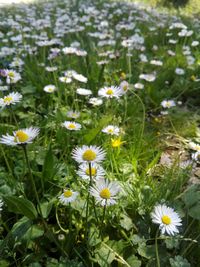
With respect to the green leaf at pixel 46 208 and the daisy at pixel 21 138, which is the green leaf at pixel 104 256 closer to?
the green leaf at pixel 46 208

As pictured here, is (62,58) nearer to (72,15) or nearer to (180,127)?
(180,127)

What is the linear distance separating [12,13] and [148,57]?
91.3 inches

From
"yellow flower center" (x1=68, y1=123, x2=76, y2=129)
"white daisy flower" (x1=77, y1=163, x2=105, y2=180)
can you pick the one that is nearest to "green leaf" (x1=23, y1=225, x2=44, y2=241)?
"white daisy flower" (x1=77, y1=163, x2=105, y2=180)

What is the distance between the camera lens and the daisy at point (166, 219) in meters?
1.12

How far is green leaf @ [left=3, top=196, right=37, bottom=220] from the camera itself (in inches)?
48.3

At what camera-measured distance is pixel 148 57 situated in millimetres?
3229

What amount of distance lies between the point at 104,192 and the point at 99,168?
174 mm

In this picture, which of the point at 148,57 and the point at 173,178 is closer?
the point at 173,178

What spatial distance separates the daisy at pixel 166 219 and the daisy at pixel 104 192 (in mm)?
146

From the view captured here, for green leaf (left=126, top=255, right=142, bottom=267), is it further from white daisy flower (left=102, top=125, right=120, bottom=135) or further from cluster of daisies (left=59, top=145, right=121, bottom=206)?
white daisy flower (left=102, top=125, right=120, bottom=135)

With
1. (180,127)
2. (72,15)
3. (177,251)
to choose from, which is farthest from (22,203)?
(72,15)

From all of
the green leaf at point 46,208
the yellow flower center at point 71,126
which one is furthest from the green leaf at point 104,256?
the yellow flower center at point 71,126

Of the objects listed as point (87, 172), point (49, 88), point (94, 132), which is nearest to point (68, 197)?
point (87, 172)

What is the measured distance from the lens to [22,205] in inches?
48.7
